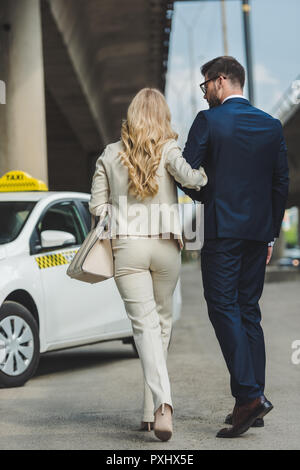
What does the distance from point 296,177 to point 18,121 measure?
35.3 m

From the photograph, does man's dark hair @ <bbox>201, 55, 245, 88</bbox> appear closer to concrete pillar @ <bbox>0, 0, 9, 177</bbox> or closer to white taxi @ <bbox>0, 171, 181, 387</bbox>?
white taxi @ <bbox>0, 171, 181, 387</bbox>

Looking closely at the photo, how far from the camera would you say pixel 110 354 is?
32.9 feet

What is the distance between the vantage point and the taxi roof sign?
427 inches

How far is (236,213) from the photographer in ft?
17.4

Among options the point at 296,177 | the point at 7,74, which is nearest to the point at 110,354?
the point at 7,74

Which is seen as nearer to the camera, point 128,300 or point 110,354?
point 128,300

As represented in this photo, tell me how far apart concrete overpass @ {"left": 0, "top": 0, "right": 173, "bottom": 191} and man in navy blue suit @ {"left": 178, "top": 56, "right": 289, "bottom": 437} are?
388 inches

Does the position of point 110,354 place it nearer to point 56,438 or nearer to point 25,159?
point 56,438

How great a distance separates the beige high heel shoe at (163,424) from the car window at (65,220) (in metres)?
3.90

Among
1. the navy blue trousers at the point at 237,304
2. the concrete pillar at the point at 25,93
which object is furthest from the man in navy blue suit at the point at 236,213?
the concrete pillar at the point at 25,93

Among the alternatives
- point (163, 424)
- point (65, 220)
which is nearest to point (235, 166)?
point (163, 424)

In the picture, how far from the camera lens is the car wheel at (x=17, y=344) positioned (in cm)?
747

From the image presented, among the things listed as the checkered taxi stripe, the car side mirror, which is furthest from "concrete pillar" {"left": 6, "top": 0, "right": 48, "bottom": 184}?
the car side mirror

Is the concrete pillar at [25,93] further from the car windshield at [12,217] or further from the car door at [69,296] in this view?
the car windshield at [12,217]
